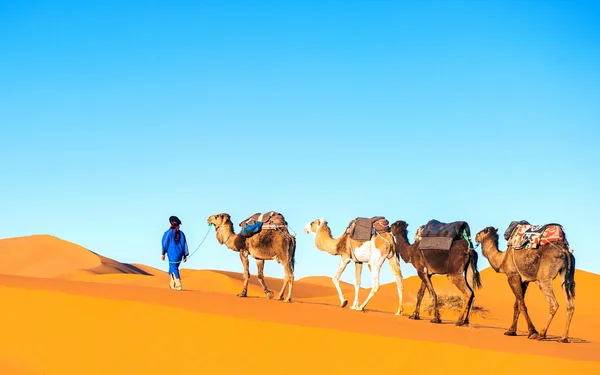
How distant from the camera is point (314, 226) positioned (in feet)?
68.5

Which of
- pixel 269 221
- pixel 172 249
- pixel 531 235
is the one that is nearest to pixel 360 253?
pixel 269 221

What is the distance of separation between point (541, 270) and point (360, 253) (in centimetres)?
516

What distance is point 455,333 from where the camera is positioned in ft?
48.4

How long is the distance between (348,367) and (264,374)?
4.69 feet

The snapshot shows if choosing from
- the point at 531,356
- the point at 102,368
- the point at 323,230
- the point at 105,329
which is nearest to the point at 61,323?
the point at 105,329

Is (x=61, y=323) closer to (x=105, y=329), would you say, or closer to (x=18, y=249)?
(x=105, y=329)

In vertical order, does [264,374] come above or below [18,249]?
below

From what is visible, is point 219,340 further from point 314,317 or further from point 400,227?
point 400,227

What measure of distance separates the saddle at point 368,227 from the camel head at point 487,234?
2.56 metres

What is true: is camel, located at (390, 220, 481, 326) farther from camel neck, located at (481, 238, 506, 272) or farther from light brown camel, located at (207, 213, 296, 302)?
light brown camel, located at (207, 213, 296, 302)

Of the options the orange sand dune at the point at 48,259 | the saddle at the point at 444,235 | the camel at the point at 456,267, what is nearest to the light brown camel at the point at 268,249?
the camel at the point at 456,267

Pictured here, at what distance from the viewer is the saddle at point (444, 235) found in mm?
17156

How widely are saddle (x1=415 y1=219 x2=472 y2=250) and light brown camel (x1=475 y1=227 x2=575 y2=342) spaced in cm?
98

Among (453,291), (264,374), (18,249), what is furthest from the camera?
(18,249)
